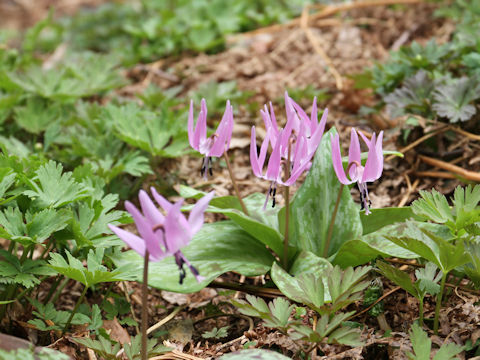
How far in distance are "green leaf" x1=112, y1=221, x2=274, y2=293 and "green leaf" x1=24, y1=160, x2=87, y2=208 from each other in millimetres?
279

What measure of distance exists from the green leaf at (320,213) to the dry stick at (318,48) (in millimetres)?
1785

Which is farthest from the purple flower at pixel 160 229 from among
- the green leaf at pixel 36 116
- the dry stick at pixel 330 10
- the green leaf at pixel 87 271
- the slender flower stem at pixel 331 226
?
the dry stick at pixel 330 10

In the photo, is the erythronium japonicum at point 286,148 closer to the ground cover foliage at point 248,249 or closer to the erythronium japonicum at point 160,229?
the ground cover foliage at point 248,249

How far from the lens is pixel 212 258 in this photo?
2029 millimetres

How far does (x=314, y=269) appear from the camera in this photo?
1872 mm

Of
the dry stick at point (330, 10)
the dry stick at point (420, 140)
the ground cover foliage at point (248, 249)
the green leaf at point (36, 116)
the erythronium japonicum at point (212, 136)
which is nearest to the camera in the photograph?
the ground cover foliage at point (248, 249)

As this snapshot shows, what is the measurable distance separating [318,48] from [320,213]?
8.71ft

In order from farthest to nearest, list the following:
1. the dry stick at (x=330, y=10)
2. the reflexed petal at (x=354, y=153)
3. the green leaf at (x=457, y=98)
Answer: the dry stick at (x=330, y=10) < the green leaf at (x=457, y=98) < the reflexed petal at (x=354, y=153)

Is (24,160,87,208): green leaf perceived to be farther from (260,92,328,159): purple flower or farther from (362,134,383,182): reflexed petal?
(362,134,383,182): reflexed petal

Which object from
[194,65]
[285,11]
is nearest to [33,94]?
[194,65]

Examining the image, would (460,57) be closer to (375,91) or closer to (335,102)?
(375,91)

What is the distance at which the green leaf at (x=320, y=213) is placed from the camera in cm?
205

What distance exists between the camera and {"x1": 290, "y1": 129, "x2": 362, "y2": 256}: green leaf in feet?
6.72

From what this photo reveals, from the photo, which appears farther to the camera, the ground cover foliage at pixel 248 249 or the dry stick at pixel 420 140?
the dry stick at pixel 420 140
